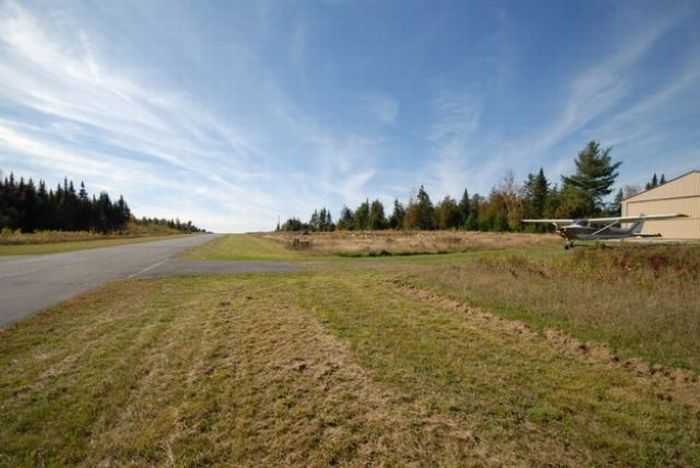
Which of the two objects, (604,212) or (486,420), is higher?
(604,212)

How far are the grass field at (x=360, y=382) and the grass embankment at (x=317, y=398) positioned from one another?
0.07 feet

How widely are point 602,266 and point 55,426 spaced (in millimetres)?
14553

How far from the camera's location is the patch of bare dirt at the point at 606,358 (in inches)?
154

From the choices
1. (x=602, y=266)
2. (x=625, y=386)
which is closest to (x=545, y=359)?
(x=625, y=386)

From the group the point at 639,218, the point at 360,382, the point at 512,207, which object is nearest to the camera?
the point at 360,382

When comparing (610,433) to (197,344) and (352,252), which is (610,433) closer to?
(197,344)

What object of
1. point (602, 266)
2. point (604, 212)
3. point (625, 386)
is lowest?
point (625, 386)

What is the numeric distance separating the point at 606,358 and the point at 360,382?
152 inches

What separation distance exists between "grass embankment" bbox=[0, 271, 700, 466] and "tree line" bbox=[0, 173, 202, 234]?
77.9m

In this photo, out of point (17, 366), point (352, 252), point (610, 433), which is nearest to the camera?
point (610, 433)

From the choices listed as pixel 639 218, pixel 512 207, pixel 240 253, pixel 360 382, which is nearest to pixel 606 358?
pixel 360 382

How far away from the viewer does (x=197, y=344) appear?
5320 mm

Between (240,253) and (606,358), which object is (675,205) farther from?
(240,253)

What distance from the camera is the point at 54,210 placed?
75125mm
